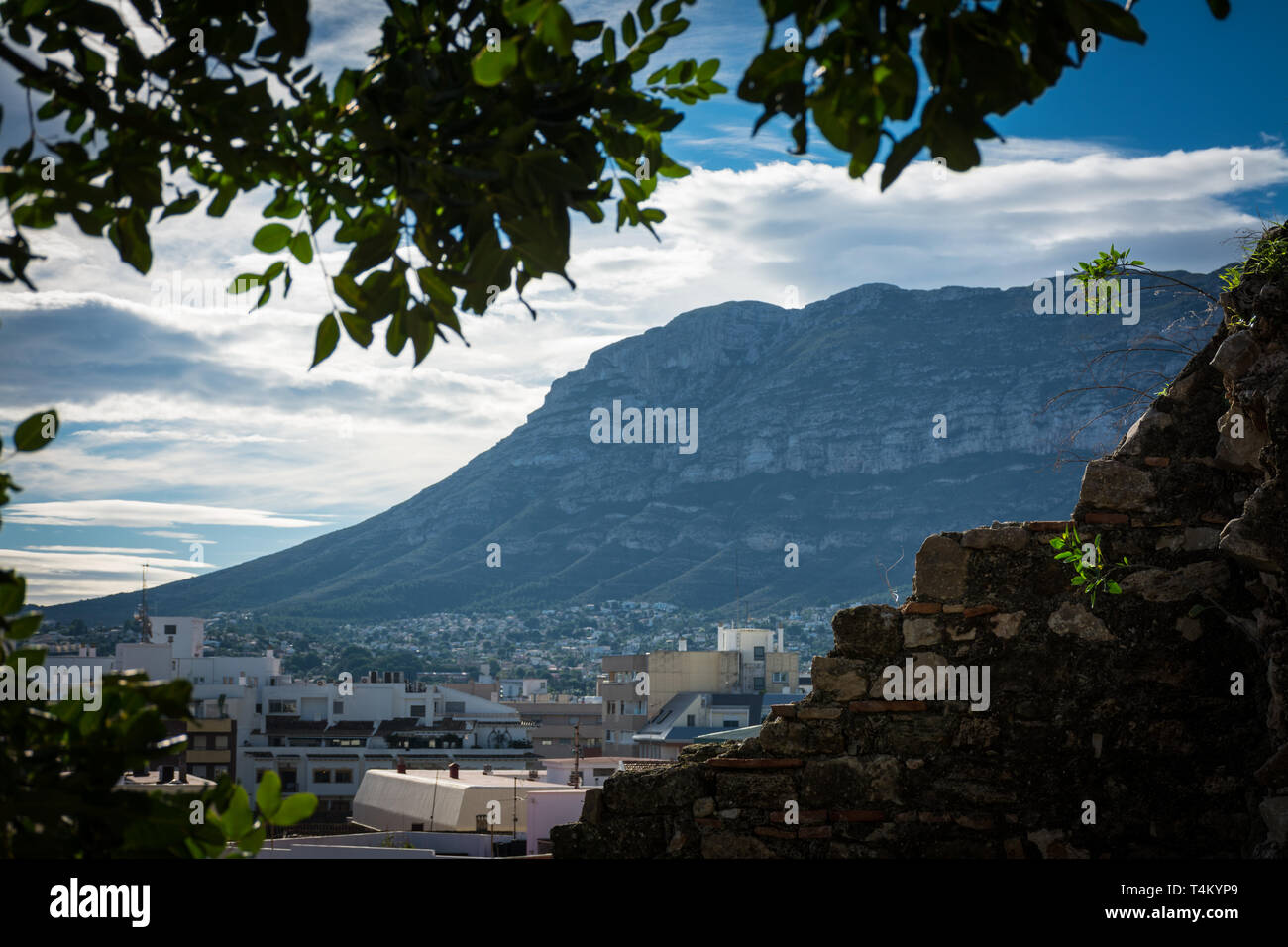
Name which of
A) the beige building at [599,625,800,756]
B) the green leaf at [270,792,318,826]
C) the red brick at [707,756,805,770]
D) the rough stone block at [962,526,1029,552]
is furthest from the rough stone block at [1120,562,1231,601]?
the beige building at [599,625,800,756]

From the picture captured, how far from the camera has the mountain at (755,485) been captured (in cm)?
7294

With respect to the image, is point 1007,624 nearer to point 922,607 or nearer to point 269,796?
point 922,607

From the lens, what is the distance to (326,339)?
7.92 feet

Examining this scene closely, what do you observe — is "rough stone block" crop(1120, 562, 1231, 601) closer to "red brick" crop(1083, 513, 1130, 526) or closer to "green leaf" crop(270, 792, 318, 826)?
"red brick" crop(1083, 513, 1130, 526)

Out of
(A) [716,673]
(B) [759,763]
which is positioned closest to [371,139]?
(B) [759,763]

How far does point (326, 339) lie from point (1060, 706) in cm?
382

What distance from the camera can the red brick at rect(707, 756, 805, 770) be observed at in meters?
5.08

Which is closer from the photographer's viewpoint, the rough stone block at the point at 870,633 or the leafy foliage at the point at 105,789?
the leafy foliage at the point at 105,789

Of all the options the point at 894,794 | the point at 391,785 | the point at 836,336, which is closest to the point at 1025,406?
the point at 836,336

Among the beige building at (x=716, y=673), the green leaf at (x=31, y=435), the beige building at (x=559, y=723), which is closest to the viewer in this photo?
the green leaf at (x=31, y=435)

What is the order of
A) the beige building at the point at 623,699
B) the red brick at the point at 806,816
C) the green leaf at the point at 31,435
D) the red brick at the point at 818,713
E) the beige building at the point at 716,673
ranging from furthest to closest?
1. the beige building at the point at 623,699
2. the beige building at the point at 716,673
3. the red brick at the point at 818,713
4. the red brick at the point at 806,816
5. the green leaf at the point at 31,435

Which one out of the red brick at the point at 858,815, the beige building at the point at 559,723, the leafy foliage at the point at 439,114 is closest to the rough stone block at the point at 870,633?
the red brick at the point at 858,815

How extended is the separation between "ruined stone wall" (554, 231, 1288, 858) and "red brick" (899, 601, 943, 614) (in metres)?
0.01

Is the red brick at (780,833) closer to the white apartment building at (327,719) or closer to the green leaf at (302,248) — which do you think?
the green leaf at (302,248)
